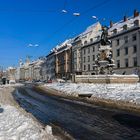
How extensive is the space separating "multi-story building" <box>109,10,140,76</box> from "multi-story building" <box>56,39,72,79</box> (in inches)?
1493

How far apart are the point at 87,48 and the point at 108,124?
282ft

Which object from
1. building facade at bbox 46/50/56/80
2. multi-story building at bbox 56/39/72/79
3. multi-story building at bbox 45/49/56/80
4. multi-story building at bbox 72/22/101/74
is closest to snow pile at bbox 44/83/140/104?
multi-story building at bbox 72/22/101/74

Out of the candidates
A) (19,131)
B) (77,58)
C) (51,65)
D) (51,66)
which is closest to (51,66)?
(51,66)

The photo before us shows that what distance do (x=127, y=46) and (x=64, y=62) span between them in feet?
175

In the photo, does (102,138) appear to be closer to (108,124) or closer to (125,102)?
(108,124)

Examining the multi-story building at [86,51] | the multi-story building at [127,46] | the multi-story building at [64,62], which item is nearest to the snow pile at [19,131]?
the multi-story building at [127,46]

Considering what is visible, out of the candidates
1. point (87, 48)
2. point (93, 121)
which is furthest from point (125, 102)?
point (87, 48)

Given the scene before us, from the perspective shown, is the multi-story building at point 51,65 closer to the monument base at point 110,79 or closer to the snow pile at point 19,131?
the monument base at point 110,79

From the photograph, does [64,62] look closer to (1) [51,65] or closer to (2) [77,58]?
(2) [77,58]

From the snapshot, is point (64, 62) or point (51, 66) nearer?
point (64, 62)

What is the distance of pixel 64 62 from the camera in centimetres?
12469

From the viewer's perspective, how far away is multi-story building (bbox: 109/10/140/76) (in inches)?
2768

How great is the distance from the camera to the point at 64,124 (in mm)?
13664

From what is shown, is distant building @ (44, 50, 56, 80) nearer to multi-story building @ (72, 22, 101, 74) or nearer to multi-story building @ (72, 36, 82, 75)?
multi-story building @ (72, 36, 82, 75)
